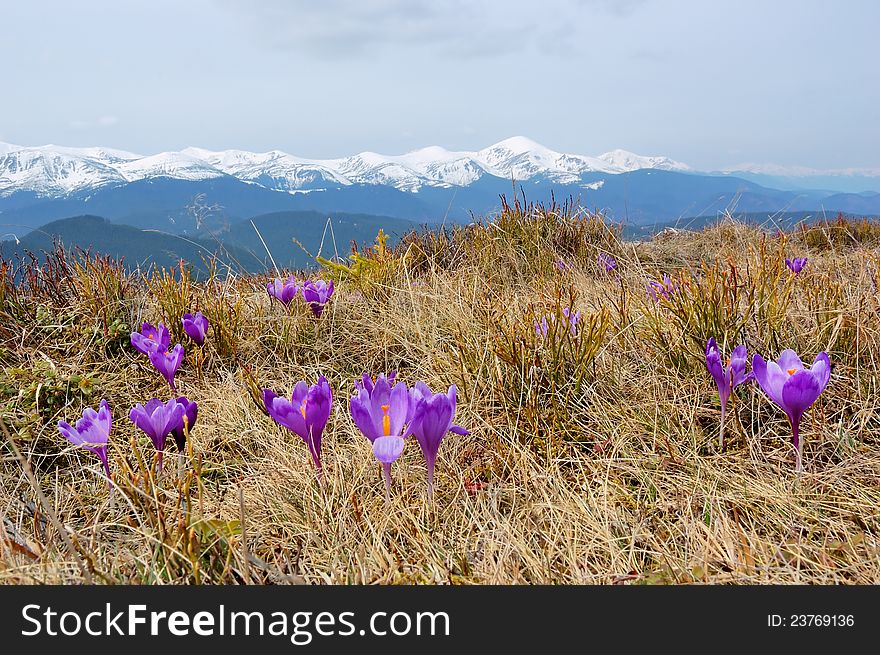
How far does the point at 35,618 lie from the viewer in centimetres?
115

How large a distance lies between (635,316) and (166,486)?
2.29m

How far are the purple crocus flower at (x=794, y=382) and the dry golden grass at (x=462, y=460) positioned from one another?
0.85 ft

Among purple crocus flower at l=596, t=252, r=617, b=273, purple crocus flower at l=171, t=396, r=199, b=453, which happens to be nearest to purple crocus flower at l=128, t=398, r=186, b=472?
purple crocus flower at l=171, t=396, r=199, b=453

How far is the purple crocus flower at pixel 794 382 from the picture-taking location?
4.89 ft

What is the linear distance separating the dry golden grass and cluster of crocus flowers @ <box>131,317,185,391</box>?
1.00ft

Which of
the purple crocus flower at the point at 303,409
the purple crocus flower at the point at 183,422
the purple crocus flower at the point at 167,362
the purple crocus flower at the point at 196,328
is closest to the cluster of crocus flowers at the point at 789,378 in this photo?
the purple crocus flower at the point at 303,409

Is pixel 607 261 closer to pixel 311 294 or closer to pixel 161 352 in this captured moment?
pixel 311 294

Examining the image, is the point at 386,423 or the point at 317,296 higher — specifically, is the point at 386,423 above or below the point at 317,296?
below

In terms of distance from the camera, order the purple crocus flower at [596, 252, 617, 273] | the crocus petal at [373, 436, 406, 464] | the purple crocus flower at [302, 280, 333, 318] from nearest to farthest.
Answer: the crocus petal at [373, 436, 406, 464] → the purple crocus flower at [302, 280, 333, 318] → the purple crocus flower at [596, 252, 617, 273]

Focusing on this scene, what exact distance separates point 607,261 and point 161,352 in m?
3.58

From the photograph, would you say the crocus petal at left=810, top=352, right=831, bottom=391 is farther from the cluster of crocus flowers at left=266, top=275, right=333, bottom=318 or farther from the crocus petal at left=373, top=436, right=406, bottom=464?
the cluster of crocus flowers at left=266, top=275, right=333, bottom=318

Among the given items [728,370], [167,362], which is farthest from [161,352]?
[728,370]

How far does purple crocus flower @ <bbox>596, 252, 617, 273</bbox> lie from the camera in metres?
4.24

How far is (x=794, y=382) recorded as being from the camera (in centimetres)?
149
